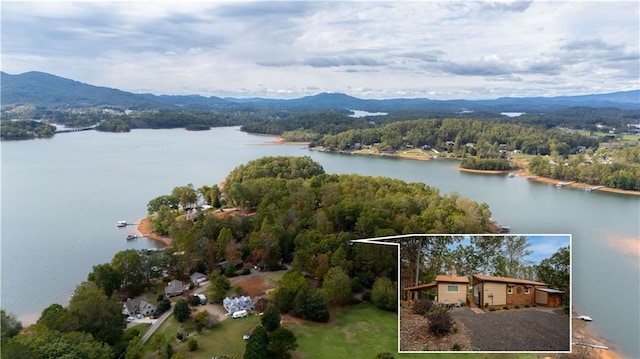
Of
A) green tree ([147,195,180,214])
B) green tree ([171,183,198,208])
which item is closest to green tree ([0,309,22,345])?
green tree ([147,195,180,214])

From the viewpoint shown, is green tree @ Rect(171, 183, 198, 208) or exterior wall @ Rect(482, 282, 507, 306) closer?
exterior wall @ Rect(482, 282, 507, 306)

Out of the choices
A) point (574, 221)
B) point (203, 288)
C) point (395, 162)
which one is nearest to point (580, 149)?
point (395, 162)

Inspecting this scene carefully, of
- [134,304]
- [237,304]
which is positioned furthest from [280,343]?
[134,304]

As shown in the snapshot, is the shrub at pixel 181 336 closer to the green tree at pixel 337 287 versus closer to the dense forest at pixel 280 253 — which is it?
the dense forest at pixel 280 253

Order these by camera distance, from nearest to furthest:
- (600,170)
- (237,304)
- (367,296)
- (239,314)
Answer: (239,314)
(237,304)
(367,296)
(600,170)

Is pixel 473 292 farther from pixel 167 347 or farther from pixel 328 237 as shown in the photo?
pixel 328 237

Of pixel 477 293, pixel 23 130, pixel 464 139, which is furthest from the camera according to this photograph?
pixel 23 130

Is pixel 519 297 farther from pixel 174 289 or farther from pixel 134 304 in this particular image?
pixel 174 289

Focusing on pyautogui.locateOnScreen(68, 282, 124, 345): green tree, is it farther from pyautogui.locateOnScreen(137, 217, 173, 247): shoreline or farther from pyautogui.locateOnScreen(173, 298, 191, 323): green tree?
pyautogui.locateOnScreen(137, 217, 173, 247): shoreline

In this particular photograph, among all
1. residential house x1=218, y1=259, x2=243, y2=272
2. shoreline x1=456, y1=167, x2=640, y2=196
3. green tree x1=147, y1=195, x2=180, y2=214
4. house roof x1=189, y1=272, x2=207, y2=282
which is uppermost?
green tree x1=147, y1=195, x2=180, y2=214
